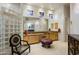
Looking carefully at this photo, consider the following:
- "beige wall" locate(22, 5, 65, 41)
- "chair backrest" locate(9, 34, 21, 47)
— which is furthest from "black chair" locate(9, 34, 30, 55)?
"beige wall" locate(22, 5, 65, 41)

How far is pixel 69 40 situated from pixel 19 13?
936mm

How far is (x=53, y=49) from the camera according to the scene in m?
2.23

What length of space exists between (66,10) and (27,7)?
2.10 ft

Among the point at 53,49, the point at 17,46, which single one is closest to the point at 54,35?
the point at 53,49

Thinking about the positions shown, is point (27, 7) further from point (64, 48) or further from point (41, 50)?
point (64, 48)

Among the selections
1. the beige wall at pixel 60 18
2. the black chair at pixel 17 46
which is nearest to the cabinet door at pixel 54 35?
the beige wall at pixel 60 18

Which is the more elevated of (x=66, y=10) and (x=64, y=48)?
(x=66, y=10)

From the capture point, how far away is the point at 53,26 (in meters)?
2.22

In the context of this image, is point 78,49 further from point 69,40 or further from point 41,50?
point 41,50

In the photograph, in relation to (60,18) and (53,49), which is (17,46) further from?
(60,18)

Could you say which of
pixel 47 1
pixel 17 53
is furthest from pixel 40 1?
pixel 17 53

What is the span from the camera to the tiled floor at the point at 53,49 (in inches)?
87.1

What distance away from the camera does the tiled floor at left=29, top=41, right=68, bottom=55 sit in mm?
2213

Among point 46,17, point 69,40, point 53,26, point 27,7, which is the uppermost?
point 27,7
